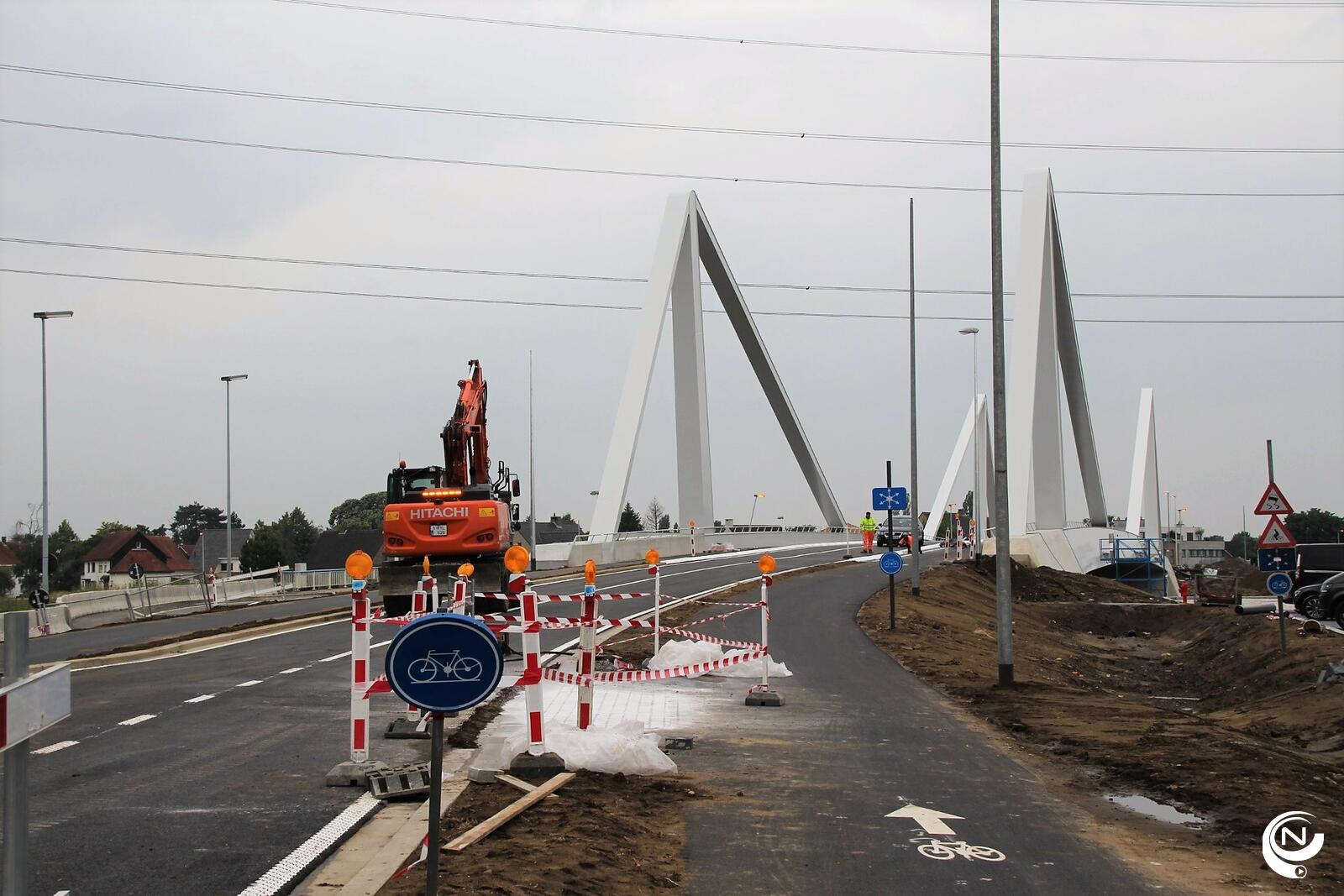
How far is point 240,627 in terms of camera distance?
24.3 m

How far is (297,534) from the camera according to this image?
15062 cm

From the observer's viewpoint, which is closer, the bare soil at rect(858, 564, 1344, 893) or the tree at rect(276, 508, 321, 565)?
the bare soil at rect(858, 564, 1344, 893)

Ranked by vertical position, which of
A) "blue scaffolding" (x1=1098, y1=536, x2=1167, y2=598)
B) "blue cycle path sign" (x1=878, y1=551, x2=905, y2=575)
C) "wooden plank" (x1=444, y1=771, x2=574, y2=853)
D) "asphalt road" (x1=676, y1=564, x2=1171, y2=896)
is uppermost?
"blue cycle path sign" (x1=878, y1=551, x2=905, y2=575)

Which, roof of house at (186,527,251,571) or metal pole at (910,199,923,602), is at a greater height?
metal pole at (910,199,923,602)

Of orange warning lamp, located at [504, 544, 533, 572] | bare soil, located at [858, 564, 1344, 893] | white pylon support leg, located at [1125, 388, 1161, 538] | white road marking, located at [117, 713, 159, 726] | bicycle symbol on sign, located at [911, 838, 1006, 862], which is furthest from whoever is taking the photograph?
white pylon support leg, located at [1125, 388, 1161, 538]

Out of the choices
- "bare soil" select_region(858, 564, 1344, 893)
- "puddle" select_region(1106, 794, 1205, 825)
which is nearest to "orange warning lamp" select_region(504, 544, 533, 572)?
"bare soil" select_region(858, 564, 1344, 893)

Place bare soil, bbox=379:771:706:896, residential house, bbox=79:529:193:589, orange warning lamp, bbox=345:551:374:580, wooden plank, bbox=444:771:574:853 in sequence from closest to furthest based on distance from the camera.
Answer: bare soil, bbox=379:771:706:896
wooden plank, bbox=444:771:574:853
orange warning lamp, bbox=345:551:374:580
residential house, bbox=79:529:193:589

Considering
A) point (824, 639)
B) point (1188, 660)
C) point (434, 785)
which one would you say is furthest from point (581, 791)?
point (1188, 660)

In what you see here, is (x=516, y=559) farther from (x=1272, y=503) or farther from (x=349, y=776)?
(x=1272, y=503)

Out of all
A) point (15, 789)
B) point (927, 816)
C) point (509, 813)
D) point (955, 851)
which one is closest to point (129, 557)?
point (509, 813)

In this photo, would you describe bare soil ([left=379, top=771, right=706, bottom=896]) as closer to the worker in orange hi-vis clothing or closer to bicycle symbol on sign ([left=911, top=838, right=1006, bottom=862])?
bicycle symbol on sign ([left=911, top=838, right=1006, bottom=862])

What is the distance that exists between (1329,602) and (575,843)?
2747 cm

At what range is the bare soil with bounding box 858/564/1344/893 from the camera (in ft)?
32.8

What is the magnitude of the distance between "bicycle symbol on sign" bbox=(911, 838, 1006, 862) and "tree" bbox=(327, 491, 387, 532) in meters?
134
